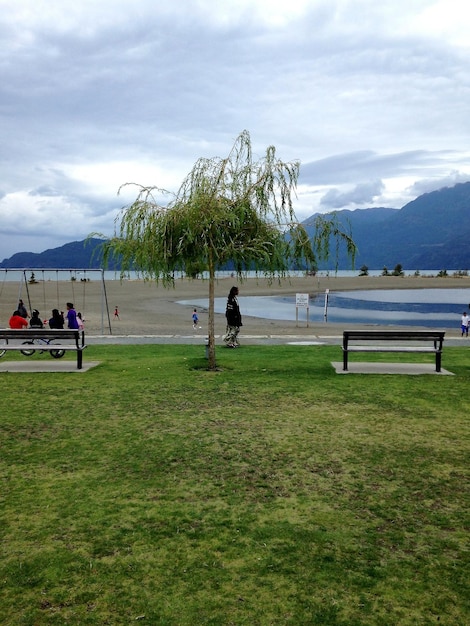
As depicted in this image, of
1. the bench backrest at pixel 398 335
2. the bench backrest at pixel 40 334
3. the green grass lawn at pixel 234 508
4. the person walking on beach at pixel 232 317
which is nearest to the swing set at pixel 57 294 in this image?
the person walking on beach at pixel 232 317

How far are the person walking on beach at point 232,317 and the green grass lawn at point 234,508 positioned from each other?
6.14m

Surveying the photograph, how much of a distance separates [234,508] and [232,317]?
11153 millimetres

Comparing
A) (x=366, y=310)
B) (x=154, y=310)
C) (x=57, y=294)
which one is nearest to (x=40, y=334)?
(x=154, y=310)

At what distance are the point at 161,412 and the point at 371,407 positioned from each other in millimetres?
3399

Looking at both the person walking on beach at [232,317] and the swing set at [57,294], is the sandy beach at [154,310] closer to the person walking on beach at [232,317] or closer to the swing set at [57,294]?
the swing set at [57,294]

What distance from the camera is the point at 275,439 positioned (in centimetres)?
734

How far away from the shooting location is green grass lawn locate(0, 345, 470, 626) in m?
3.77

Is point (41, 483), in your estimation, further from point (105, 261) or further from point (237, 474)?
point (105, 261)

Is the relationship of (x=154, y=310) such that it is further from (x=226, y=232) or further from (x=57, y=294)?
(x=226, y=232)

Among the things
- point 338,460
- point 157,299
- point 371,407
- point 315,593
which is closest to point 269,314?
point 157,299

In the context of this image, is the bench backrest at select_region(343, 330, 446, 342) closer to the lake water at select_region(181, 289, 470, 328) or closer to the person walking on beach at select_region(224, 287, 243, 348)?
the person walking on beach at select_region(224, 287, 243, 348)

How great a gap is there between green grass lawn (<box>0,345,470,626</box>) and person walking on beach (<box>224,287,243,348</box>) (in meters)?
6.14

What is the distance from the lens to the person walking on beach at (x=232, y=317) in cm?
1598

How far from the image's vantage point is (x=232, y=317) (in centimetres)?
1622
